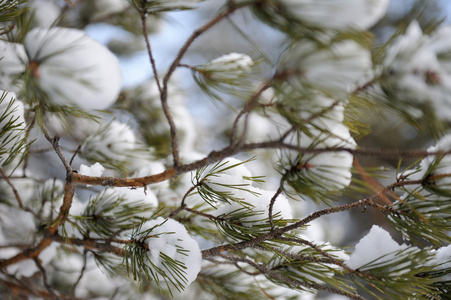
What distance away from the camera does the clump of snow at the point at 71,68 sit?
37 centimetres

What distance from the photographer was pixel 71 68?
0.37 m

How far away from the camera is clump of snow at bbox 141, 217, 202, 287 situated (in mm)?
520

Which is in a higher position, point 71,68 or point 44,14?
point 44,14

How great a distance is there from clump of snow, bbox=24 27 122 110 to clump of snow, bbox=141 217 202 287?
21 centimetres

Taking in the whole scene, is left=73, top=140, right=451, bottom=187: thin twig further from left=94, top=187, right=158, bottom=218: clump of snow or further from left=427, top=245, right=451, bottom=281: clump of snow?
left=427, top=245, right=451, bottom=281: clump of snow

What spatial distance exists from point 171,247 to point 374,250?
0.90 ft

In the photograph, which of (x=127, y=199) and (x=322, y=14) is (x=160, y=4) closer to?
(x=322, y=14)

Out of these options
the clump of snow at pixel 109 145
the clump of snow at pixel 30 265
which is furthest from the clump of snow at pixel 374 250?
the clump of snow at pixel 30 265

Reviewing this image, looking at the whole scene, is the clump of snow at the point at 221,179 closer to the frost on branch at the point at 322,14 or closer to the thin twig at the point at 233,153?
the thin twig at the point at 233,153

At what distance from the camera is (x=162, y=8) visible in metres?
0.45

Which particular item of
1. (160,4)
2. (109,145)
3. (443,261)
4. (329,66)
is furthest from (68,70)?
(443,261)

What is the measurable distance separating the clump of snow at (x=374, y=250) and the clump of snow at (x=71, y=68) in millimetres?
367

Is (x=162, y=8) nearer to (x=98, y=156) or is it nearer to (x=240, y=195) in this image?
(x=240, y=195)

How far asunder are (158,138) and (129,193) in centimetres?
47
